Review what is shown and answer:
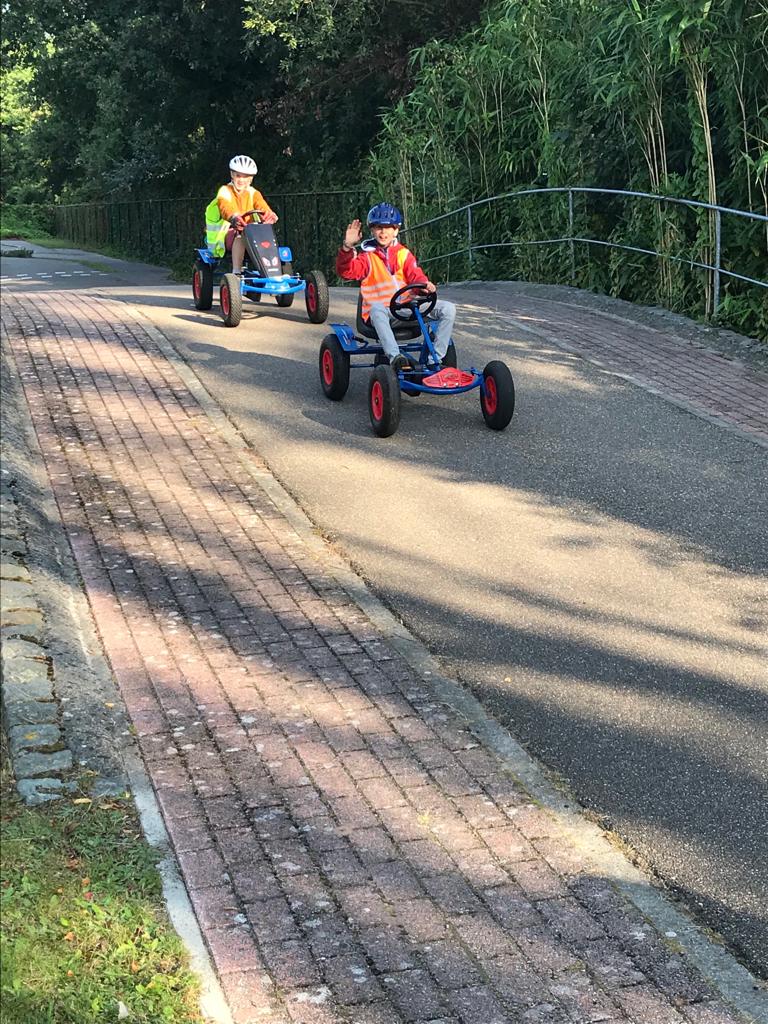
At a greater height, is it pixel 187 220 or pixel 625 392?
pixel 187 220

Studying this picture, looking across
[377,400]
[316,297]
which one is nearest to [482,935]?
[377,400]

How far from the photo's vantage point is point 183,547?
272 inches

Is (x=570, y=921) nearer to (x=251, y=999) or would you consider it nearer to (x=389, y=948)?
(x=389, y=948)

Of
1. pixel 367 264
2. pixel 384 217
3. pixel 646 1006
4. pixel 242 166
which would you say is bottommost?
pixel 646 1006

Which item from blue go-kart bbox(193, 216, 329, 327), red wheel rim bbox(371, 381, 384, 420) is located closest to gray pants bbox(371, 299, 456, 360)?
red wheel rim bbox(371, 381, 384, 420)

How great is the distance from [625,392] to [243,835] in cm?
714

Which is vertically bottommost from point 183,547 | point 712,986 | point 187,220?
point 712,986

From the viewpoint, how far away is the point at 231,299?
1274 centimetres

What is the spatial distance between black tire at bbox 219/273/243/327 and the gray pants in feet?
11.6

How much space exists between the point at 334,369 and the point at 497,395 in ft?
4.64

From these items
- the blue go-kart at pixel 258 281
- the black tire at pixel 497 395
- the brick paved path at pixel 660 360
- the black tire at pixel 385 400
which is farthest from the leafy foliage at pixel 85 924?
the blue go-kart at pixel 258 281

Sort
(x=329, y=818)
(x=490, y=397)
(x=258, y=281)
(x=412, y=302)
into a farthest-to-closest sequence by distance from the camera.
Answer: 1. (x=258, y=281)
2. (x=412, y=302)
3. (x=490, y=397)
4. (x=329, y=818)

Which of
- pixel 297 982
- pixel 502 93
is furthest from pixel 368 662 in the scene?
pixel 502 93

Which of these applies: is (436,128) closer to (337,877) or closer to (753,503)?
(753,503)
